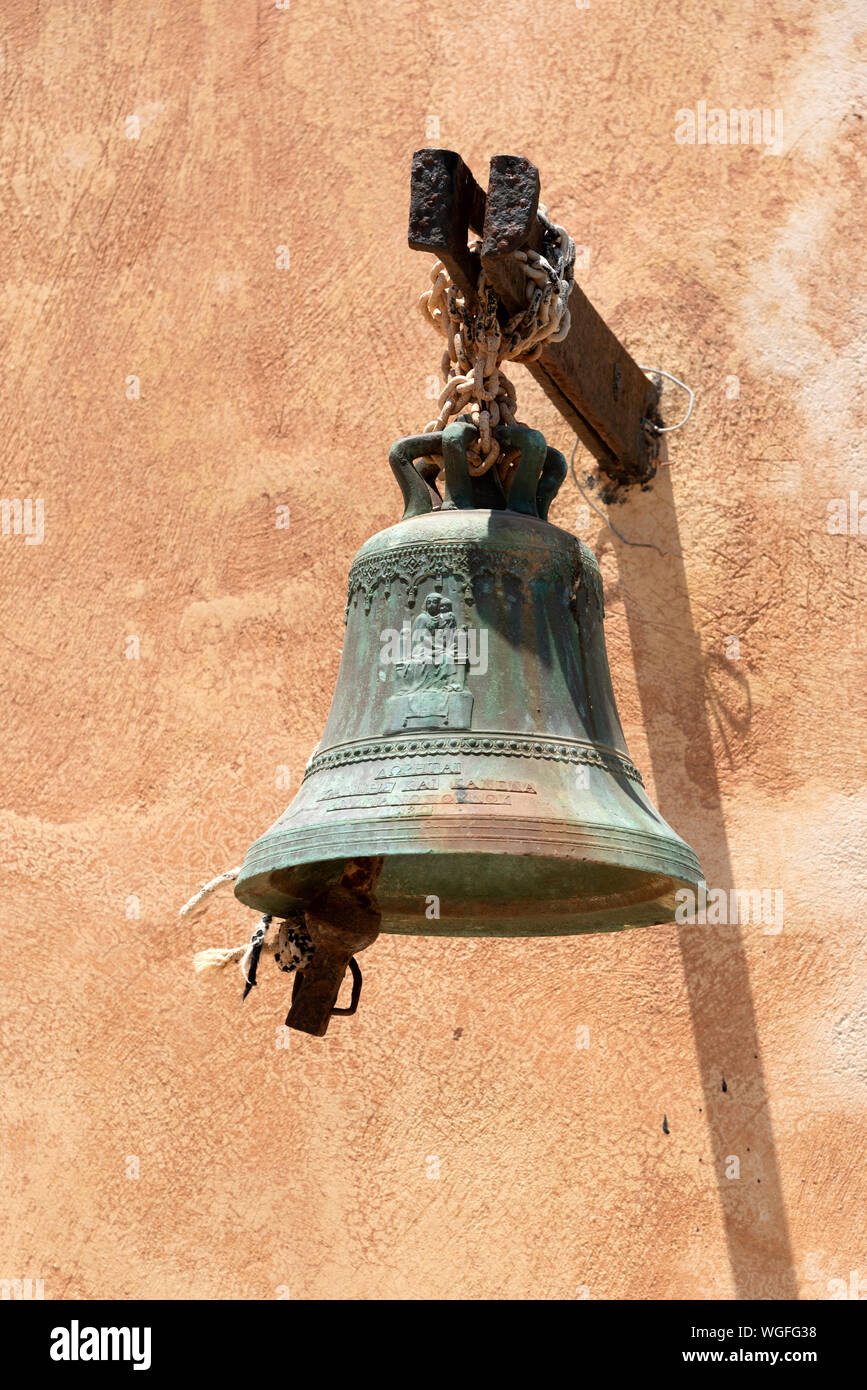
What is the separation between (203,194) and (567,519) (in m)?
1.05

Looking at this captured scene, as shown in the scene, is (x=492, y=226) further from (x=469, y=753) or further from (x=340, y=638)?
(x=340, y=638)

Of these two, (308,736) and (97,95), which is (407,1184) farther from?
(97,95)

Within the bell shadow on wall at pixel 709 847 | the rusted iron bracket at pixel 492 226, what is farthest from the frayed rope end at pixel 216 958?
the rusted iron bracket at pixel 492 226

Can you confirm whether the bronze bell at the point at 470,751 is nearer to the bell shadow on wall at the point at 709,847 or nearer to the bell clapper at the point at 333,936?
the bell clapper at the point at 333,936

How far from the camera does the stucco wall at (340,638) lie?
8.84 feet

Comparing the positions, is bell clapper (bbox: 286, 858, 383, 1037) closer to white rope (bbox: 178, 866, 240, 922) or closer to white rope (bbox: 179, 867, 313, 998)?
white rope (bbox: 179, 867, 313, 998)

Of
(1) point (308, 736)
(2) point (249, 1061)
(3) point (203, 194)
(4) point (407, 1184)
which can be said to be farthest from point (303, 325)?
(4) point (407, 1184)

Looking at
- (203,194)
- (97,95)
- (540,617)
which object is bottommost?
(540,617)

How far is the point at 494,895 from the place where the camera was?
90.8 inches

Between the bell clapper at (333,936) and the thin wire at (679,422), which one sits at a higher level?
the thin wire at (679,422)

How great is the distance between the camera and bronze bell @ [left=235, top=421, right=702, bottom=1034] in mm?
1849

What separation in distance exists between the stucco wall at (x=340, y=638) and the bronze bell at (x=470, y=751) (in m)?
0.58

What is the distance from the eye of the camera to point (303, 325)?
326 centimetres

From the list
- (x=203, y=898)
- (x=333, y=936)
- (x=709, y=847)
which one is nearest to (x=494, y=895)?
(x=333, y=936)
